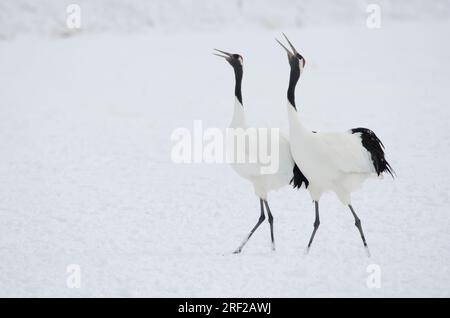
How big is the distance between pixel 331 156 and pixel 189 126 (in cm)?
628

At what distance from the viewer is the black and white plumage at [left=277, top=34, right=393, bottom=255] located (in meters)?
5.41

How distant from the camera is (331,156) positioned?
5.43m

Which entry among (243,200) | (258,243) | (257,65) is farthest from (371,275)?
(257,65)

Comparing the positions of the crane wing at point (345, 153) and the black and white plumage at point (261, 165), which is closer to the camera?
the crane wing at point (345, 153)

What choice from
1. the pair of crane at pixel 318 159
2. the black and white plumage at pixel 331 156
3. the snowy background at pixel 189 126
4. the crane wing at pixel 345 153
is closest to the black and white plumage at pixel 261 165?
the pair of crane at pixel 318 159

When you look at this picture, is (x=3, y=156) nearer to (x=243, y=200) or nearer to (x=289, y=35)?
(x=243, y=200)

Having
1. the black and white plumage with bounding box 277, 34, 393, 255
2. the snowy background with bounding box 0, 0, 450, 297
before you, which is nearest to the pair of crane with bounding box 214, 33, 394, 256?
the black and white plumage with bounding box 277, 34, 393, 255

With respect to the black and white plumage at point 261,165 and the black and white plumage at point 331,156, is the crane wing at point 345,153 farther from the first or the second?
the black and white plumage at point 261,165

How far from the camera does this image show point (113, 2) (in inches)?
852

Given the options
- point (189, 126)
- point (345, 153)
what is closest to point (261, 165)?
point (345, 153)

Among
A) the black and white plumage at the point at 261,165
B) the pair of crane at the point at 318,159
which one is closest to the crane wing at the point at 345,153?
the pair of crane at the point at 318,159

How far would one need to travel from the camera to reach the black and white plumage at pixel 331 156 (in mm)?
5414

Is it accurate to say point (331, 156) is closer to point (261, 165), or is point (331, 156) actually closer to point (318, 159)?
point (318, 159)

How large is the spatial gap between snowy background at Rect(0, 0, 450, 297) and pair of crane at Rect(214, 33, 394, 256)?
2.25ft
